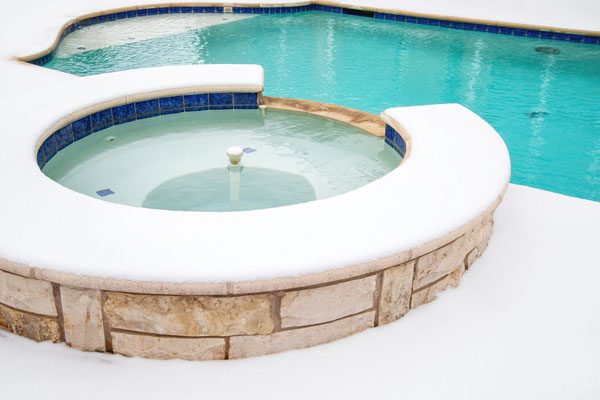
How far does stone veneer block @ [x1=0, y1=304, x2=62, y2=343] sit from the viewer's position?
7.92 ft

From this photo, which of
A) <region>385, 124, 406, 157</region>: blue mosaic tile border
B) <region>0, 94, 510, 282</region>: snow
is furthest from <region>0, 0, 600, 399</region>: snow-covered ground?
<region>385, 124, 406, 157</region>: blue mosaic tile border

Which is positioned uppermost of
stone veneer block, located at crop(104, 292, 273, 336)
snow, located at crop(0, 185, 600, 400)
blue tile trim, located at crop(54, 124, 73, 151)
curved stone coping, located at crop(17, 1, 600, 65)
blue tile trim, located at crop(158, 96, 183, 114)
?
curved stone coping, located at crop(17, 1, 600, 65)

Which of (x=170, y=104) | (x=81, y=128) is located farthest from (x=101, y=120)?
(x=170, y=104)

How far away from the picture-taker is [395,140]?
438 centimetres

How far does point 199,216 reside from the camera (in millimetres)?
2686

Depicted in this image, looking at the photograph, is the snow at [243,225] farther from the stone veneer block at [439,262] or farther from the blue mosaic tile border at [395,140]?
the blue mosaic tile border at [395,140]

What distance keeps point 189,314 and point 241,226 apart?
0.50m

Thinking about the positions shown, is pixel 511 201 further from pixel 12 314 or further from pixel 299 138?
pixel 12 314

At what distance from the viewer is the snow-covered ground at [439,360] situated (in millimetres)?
2270

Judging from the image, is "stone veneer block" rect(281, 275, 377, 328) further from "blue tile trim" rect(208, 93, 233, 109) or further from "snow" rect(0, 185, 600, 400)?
"blue tile trim" rect(208, 93, 233, 109)

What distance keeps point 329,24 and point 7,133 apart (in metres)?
8.00

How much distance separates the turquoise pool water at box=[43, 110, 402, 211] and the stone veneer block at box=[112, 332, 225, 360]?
4.42 ft

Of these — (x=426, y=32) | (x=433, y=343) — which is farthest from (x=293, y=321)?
(x=426, y=32)

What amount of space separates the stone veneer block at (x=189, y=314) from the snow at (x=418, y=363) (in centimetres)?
17
